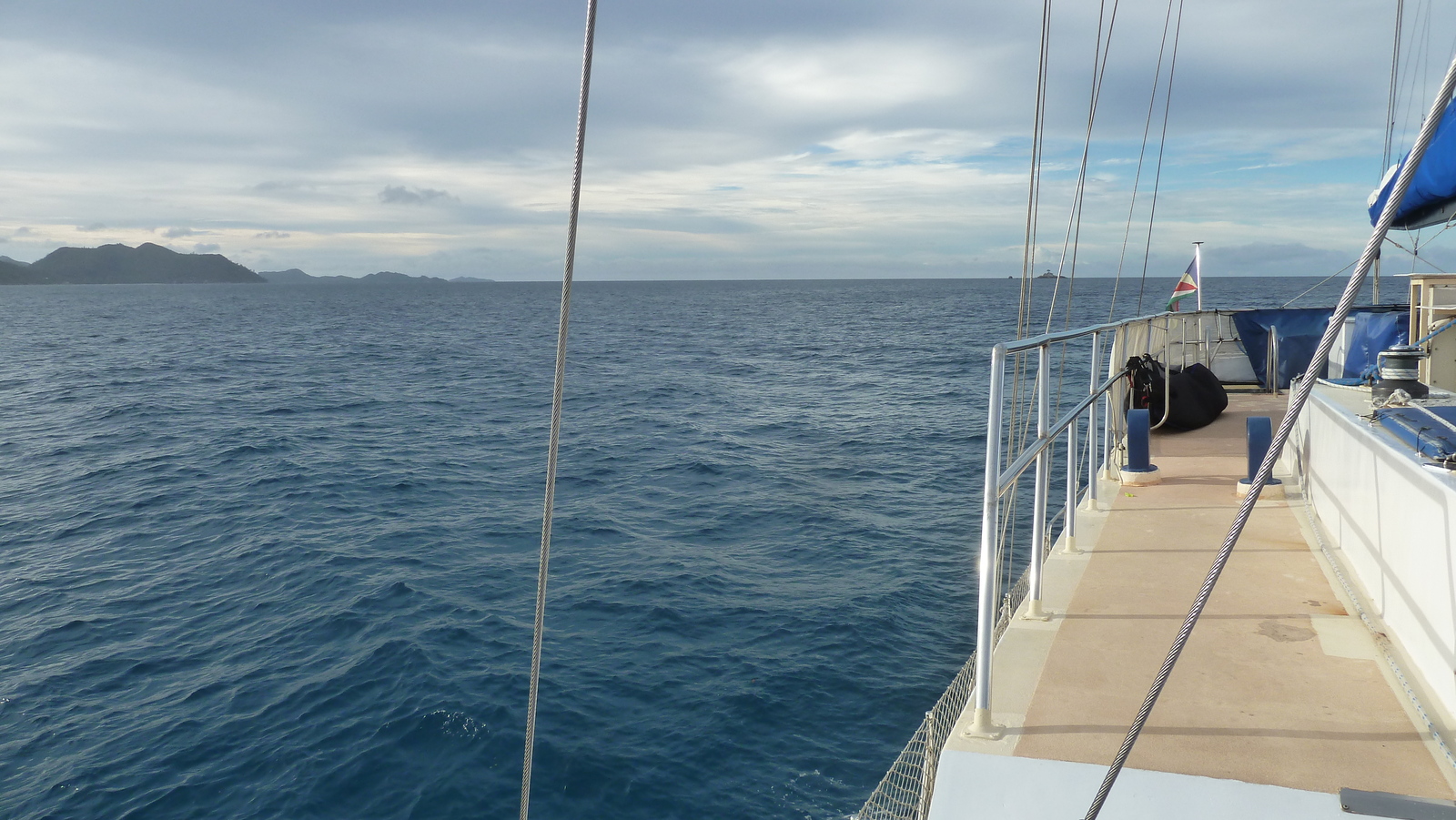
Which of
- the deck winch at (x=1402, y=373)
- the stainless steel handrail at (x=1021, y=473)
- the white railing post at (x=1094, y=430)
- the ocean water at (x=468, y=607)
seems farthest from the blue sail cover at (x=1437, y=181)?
the ocean water at (x=468, y=607)

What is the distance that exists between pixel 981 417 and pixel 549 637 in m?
19.0

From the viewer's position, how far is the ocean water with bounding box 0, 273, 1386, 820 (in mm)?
8531

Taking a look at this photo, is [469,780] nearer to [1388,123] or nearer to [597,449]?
[597,449]

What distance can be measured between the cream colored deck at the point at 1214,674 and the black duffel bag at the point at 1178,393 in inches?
123

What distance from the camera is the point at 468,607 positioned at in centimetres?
1245

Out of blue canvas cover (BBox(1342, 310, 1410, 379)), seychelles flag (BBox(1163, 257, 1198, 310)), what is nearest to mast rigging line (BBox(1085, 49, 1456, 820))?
blue canvas cover (BBox(1342, 310, 1410, 379))

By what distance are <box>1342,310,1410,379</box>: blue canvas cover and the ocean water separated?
546cm

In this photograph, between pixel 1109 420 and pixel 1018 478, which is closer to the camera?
pixel 1018 478

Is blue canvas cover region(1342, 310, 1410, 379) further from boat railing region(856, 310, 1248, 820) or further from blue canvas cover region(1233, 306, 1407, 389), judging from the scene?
boat railing region(856, 310, 1248, 820)

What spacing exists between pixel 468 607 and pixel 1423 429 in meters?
11.2

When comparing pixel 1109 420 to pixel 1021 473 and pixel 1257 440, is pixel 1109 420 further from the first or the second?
pixel 1021 473

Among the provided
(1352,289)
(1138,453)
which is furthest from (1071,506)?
(1352,289)

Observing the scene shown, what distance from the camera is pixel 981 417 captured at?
2711cm

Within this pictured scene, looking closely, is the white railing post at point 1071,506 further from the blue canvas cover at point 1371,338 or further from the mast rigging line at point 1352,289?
the blue canvas cover at point 1371,338
